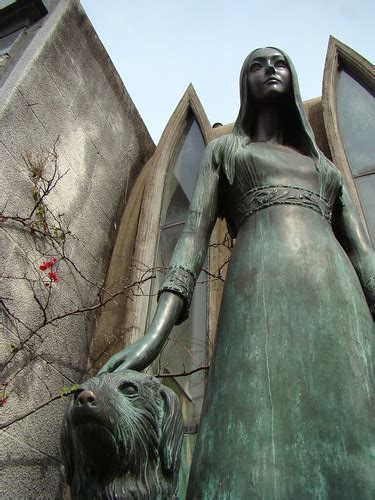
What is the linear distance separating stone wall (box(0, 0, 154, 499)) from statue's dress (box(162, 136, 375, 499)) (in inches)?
82.3

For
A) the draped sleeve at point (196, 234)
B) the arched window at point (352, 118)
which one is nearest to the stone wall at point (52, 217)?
the draped sleeve at point (196, 234)

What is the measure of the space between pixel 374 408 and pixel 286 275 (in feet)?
1.59

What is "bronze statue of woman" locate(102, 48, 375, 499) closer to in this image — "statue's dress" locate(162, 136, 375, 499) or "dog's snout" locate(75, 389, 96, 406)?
"statue's dress" locate(162, 136, 375, 499)

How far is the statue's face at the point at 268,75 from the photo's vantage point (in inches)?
84.4

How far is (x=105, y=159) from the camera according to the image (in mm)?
5371

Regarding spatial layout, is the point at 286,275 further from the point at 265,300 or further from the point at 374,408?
the point at 374,408

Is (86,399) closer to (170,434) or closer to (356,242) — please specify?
(170,434)

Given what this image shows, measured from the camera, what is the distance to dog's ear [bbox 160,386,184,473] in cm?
117

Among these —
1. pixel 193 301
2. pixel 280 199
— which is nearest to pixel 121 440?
pixel 280 199

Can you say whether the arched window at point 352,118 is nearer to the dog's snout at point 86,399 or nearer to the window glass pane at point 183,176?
the window glass pane at point 183,176

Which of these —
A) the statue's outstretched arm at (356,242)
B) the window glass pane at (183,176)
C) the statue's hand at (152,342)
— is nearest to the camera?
the statue's hand at (152,342)

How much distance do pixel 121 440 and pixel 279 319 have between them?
0.64m

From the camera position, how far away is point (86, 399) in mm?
1073

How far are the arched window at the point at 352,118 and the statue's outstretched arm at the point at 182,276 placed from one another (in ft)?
8.29
